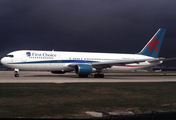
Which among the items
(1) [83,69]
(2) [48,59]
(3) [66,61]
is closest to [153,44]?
(1) [83,69]

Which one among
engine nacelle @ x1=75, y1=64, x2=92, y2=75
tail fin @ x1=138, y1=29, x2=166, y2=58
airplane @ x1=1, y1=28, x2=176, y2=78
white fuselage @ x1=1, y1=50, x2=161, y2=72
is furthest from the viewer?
tail fin @ x1=138, y1=29, x2=166, y2=58

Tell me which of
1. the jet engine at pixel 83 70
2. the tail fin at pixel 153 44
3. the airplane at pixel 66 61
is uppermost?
the tail fin at pixel 153 44

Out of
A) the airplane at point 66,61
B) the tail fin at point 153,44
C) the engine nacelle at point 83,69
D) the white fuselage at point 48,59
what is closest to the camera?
the white fuselage at point 48,59

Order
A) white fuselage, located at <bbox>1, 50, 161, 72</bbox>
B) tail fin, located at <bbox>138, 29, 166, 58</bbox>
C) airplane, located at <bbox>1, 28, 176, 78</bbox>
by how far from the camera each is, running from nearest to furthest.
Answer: white fuselage, located at <bbox>1, 50, 161, 72</bbox>
airplane, located at <bbox>1, 28, 176, 78</bbox>
tail fin, located at <bbox>138, 29, 166, 58</bbox>

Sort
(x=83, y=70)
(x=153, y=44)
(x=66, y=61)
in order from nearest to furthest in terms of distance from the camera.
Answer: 1. (x=83, y=70)
2. (x=66, y=61)
3. (x=153, y=44)

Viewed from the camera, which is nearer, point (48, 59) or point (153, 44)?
point (48, 59)

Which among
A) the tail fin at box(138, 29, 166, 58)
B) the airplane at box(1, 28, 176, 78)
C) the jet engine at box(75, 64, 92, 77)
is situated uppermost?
the tail fin at box(138, 29, 166, 58)

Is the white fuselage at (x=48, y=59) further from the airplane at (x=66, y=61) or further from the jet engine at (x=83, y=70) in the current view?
the jet engine at (x=83, y=70)

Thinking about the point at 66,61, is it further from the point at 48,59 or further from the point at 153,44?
the point at 153,44

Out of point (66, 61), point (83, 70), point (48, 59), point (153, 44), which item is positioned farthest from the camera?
point (153, 44)

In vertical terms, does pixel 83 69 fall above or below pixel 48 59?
below

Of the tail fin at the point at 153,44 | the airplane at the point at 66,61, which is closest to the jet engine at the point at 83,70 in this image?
the airplane at the point at 66,61

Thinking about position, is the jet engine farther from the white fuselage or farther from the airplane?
the white fuselage

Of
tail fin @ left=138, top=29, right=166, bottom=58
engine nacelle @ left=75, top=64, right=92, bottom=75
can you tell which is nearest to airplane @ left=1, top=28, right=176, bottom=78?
engine nacelle @ left=75, top=64, right=92, bottom=75
